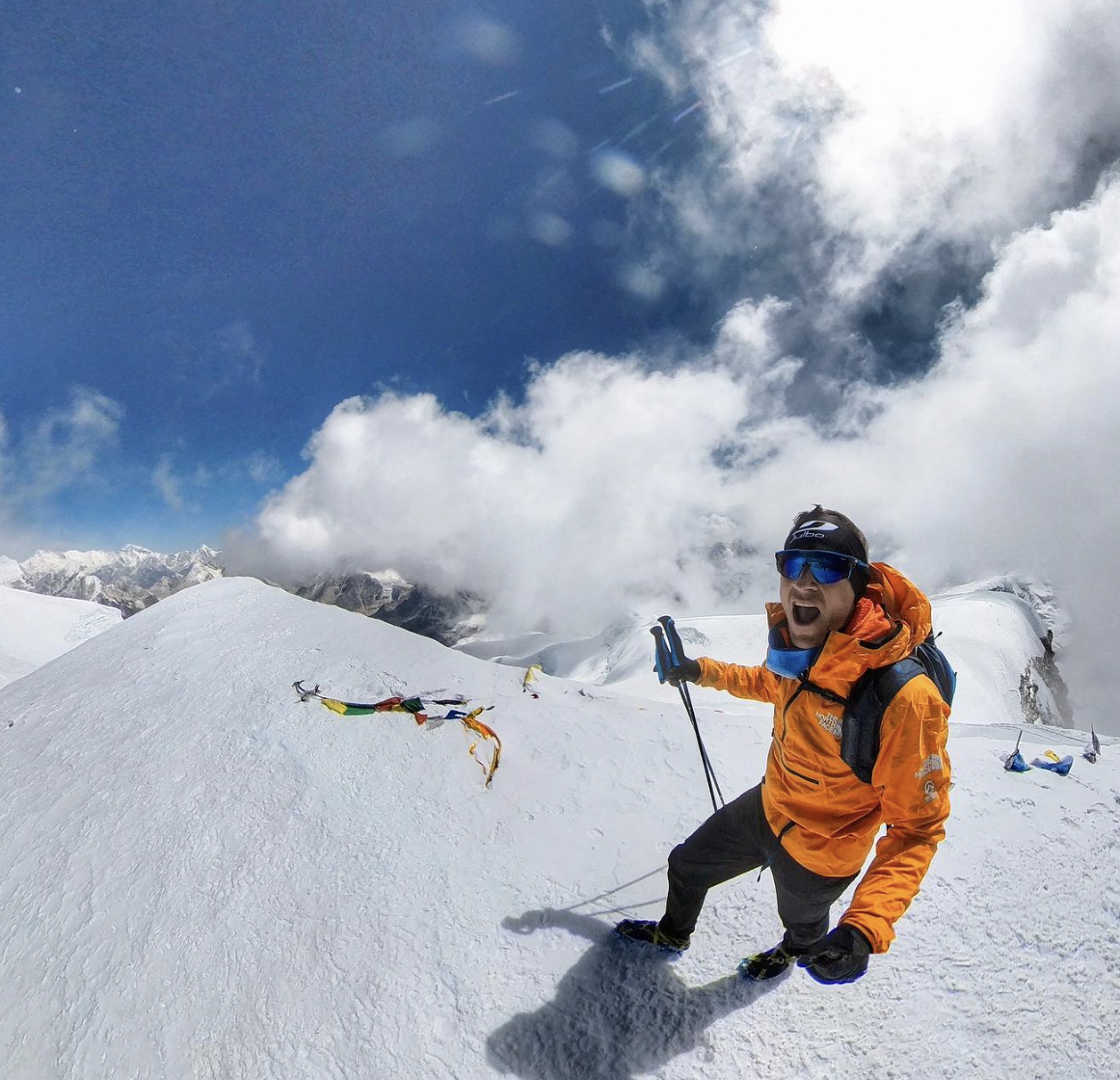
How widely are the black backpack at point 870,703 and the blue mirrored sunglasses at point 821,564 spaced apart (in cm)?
53

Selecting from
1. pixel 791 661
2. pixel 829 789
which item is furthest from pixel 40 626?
pixel 829 789

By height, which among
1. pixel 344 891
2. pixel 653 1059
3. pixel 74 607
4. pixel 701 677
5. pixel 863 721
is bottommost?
pixel 653 1059

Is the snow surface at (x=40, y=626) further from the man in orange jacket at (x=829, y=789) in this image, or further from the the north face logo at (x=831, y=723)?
the the north face logo at (x=831, y=723)

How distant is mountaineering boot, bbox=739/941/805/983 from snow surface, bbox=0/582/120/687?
2945cm

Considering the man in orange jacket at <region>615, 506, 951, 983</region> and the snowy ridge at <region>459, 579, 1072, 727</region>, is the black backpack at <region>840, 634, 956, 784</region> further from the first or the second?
the snowy ridge at <region>459, 579, 1072, 727</region>

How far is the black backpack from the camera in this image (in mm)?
2768

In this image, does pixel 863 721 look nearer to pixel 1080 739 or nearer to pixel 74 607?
pixel 1080 739

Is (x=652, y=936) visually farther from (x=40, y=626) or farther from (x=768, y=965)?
(x=40, y=626)

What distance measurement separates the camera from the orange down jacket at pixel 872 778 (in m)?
2.60

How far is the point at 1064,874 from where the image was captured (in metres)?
4.26

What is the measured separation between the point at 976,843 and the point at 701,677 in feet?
8.95

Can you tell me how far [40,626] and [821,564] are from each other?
3907cm

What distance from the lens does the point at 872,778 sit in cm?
281

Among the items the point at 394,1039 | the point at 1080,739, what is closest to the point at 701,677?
the point at 394,1039
